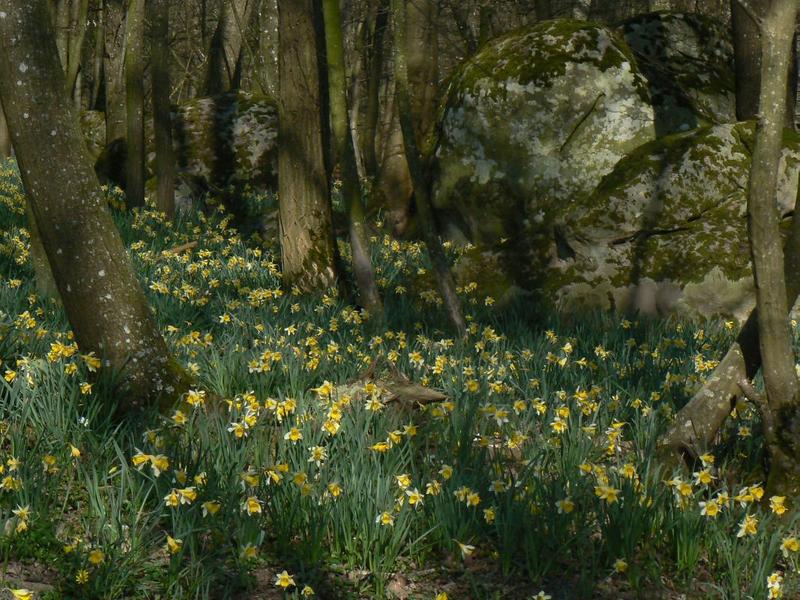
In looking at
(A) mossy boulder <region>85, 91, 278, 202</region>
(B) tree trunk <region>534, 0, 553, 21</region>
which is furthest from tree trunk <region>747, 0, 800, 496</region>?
(B) tree trunk <region>534, 0, 553, 21</region>

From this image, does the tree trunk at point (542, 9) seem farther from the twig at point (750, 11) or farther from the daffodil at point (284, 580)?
the daffodil at point (284, 580)

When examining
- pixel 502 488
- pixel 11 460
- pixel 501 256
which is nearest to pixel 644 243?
pixel 501 256

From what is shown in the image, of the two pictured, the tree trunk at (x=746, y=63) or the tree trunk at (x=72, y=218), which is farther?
the tree trunk at (x=746, y=63)

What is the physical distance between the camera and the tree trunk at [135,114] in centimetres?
1055

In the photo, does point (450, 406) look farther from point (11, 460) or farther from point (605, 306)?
point (605, 306)

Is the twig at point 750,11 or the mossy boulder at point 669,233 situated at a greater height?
the twig at point 750,11

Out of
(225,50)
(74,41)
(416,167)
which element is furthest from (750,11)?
(225,50)

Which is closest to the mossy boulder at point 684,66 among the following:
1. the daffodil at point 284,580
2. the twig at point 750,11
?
the twig at point 750,11

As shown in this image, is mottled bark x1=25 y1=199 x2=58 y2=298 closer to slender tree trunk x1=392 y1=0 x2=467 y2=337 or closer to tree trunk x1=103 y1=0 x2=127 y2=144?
slender tree trunk x1=392 y1=0 x2=467 y2=337

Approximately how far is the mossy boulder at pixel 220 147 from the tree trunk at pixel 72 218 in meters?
8.07

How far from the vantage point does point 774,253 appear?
366 cm

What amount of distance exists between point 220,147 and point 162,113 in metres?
1.76

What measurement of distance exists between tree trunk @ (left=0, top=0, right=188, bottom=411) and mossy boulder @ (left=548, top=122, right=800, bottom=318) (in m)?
4.36

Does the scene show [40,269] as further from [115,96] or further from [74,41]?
[74,41]
